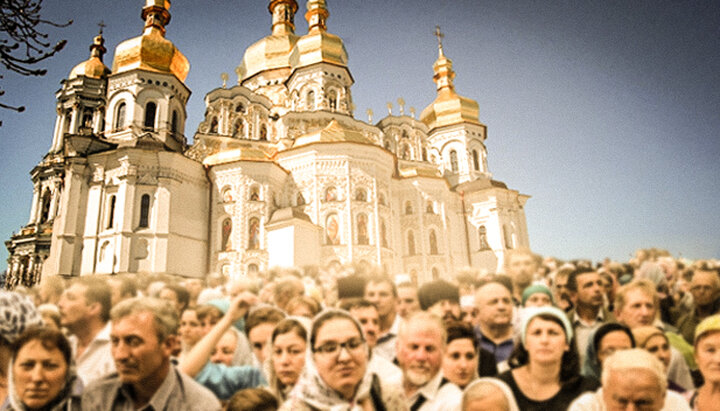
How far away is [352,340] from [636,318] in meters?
2.02

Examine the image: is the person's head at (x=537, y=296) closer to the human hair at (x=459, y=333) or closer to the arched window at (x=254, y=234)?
the human hair at (x=459, y=333)

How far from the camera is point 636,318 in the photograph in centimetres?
296

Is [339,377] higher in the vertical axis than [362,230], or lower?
lower

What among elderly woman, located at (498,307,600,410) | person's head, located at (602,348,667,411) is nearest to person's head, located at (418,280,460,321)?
elderly woman, located at (498,307,600,410)

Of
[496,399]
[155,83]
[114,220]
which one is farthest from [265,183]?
[496,399]

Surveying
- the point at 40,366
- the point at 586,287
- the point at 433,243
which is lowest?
the point at 40,366

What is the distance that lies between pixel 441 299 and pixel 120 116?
26.3 m

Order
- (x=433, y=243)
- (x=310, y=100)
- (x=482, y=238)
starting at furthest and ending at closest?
(x=310, y=100) < (x=482, y=238) < (x=433, y=243)

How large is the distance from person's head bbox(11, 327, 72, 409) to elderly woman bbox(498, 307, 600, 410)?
279 cm

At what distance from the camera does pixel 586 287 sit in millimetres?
3188

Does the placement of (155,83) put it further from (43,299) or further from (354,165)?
(43,299)

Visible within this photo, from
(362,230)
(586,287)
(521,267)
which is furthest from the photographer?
(362,230)

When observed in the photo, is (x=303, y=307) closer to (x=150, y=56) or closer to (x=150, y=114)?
(x=150, y=114)

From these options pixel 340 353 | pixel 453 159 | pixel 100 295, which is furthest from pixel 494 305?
pixel 453 159
